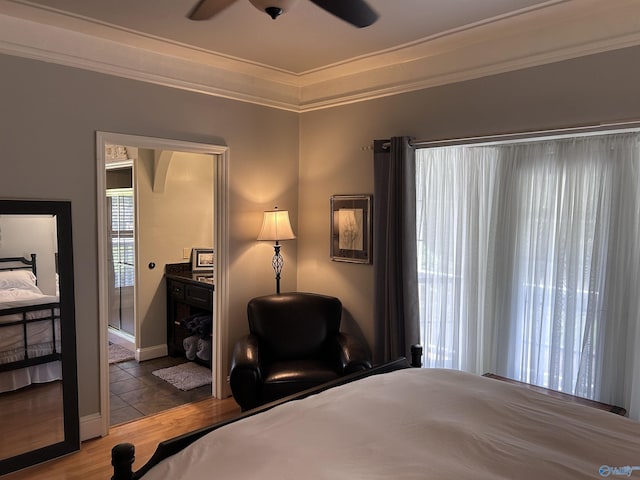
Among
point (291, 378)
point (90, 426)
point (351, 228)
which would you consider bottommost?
point (90, 426)

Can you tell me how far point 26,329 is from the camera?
9.62 ft

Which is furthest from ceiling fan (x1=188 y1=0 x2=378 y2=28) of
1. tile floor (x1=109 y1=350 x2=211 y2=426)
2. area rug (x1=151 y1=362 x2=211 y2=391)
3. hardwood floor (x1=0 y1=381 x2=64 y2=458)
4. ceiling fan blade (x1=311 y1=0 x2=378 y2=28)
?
area rug (x1=151 y1=362 x2=211 y2=391)

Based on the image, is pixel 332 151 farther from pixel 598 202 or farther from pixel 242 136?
pixel 598 202

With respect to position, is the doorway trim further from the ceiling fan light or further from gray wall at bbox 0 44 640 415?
the ceiling fan light

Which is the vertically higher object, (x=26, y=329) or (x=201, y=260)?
(x=201, y=260)

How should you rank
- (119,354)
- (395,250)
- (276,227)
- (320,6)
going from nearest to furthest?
(320,6), (395,250), (276,227), (119,354)

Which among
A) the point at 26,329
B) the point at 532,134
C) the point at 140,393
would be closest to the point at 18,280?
the point at 26,329

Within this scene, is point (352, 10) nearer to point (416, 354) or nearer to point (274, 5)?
point (274, 5)

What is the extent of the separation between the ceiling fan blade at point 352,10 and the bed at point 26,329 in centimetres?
228

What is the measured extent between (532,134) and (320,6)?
65.0 inches

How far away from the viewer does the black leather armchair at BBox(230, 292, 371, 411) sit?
3.23 metres

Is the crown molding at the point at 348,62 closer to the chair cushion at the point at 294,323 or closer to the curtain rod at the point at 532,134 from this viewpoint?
the curtain rod at the point at 532,134

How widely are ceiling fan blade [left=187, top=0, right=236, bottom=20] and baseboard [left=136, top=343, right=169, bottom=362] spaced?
3791mm

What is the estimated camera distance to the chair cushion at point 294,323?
3707mm
